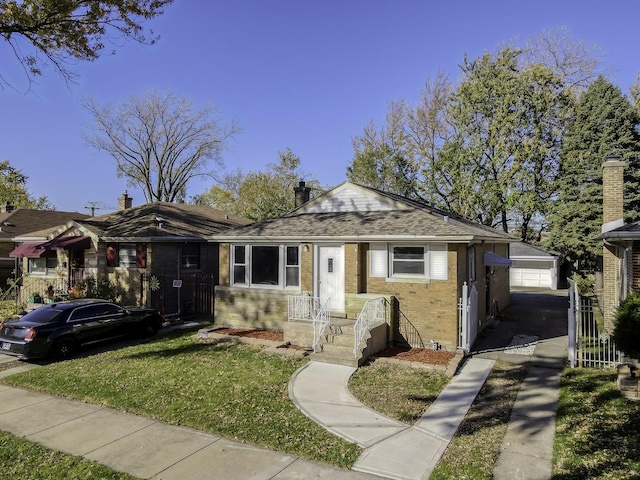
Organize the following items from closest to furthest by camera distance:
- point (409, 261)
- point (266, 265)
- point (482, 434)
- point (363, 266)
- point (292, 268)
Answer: point (482, 434) → point (409, 261) → point (363, 266) → point (292, 268) → point (266, 265)

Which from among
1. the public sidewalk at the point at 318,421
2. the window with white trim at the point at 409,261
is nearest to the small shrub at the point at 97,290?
the public sidewalk at the point at 318,421

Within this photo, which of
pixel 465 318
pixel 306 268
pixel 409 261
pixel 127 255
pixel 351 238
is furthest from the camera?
pixel 127 255

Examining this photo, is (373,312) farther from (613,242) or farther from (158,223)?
(158,223)

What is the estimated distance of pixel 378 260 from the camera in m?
12.8

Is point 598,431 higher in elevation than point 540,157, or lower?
lower

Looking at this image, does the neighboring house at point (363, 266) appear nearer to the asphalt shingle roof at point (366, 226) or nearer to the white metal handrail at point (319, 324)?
the asphalt shingle roof at point (366, 226)

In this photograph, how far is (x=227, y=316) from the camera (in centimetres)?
1541

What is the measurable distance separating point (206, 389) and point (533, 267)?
32.2 m

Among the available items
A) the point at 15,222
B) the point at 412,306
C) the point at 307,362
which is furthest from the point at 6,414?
the point at 15,222

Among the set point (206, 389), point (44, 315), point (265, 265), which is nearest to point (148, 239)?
point (265, 265)

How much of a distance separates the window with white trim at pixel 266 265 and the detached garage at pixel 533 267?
970 inches

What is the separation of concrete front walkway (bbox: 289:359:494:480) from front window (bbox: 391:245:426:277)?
3.13 metres

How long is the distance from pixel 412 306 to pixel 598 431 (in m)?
5.80

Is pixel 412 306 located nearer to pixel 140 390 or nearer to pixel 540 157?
pixel 140 390
